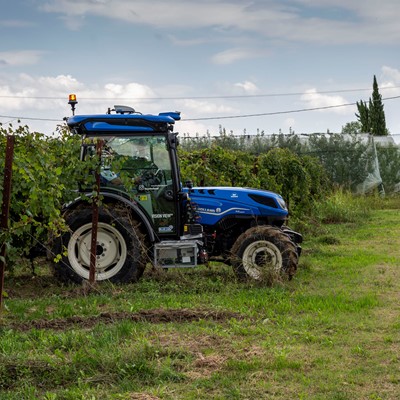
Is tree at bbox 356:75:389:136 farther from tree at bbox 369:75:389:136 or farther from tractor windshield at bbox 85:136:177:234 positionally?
tractor windshield at bbox 85:136:177:234

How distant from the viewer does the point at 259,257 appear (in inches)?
374

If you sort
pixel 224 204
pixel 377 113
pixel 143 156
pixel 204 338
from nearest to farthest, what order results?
pixel 204 338
pixel 143 156
pixel 224 204
pixel 377 113

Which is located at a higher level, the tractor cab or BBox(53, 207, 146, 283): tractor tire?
the tractor cab

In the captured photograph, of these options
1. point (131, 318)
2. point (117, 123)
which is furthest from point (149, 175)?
point (131, 318)

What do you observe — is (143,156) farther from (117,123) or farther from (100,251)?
(100,251)

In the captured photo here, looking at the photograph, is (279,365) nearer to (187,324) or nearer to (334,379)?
(334,379)

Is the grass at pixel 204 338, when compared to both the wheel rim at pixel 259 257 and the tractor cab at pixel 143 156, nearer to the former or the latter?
the wheel rim at pixel 259 257

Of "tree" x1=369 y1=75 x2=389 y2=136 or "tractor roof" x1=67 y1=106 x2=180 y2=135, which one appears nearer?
"tractor roof" x1=67 y1=106 x2=180 y2=135

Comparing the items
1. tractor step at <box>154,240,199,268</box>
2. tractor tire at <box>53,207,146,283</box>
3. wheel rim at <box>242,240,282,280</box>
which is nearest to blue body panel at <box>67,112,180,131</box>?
tractor tire at <box>53,207,146,283</box>

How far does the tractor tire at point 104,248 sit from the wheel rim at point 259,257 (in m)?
1.31

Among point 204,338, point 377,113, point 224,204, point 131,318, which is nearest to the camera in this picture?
point 204,338

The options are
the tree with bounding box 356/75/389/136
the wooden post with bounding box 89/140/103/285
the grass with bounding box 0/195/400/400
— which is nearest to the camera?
the grass with bounding box 0/195/400/400

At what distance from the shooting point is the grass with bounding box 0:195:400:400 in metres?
5.25

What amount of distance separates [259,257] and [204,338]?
10.4 feet
